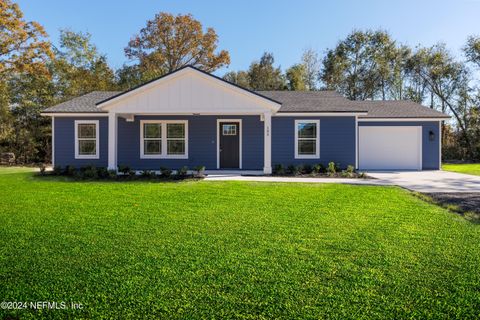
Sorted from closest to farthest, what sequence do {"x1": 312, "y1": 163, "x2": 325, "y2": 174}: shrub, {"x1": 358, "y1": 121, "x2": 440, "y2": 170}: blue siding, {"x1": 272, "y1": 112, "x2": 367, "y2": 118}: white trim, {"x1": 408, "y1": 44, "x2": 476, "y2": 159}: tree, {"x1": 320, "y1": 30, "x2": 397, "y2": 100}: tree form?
1. {"x1": 312, "y1": 163, "x2": 325, "y2": 174}: shrub
2. {"x1": 272, "y1": 112, "x2": 367, "y2": 118}: white trim
3. {"x1": 358, "y1": 121, "x2": 440, "y2": 170}: blue siding
4. {"x1": 408, "y1": 44, "x2": 476, "y2": 159}: tree
5. {"x1": 320, "y1": 30, "x2": 397, "y2": 100}: tree

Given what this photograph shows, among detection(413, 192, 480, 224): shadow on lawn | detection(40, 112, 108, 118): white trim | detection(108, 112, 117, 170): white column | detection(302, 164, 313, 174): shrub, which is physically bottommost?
detection(413, 192, 480, 224): shadow on lawn

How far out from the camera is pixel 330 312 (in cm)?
271

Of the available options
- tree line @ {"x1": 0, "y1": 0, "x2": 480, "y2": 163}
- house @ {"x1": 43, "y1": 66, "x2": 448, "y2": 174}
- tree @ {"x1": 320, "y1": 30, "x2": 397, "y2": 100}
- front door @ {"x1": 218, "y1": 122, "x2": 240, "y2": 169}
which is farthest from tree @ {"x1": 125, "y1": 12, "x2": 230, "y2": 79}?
front door @ {"x1": 218, "y1": 122, "x2": 240, "y2": 169}

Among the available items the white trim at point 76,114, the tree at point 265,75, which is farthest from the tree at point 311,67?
the white trim at point 76,114

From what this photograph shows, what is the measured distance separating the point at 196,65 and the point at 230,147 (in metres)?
18.3

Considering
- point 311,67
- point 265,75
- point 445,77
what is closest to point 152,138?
point 265,75

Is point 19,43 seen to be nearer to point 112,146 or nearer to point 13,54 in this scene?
point 13,54

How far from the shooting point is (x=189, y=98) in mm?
13422

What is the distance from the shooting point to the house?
44.1ft

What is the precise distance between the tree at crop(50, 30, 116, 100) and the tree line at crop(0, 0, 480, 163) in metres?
0.08

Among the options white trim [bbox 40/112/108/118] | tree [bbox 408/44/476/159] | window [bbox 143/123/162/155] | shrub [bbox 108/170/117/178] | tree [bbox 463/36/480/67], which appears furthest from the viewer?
tree [bbox 408/44/476/159]

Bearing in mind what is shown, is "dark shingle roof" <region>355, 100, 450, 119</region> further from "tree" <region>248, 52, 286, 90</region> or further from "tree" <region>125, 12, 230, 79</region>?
"tree" <region>125, 12, 230, 79</region>

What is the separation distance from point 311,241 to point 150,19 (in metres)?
31.3

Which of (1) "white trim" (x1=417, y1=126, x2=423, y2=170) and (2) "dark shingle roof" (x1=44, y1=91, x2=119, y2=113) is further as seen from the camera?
(1) "white trim" (x1=417, y1=126, x2=423, y2=170)
